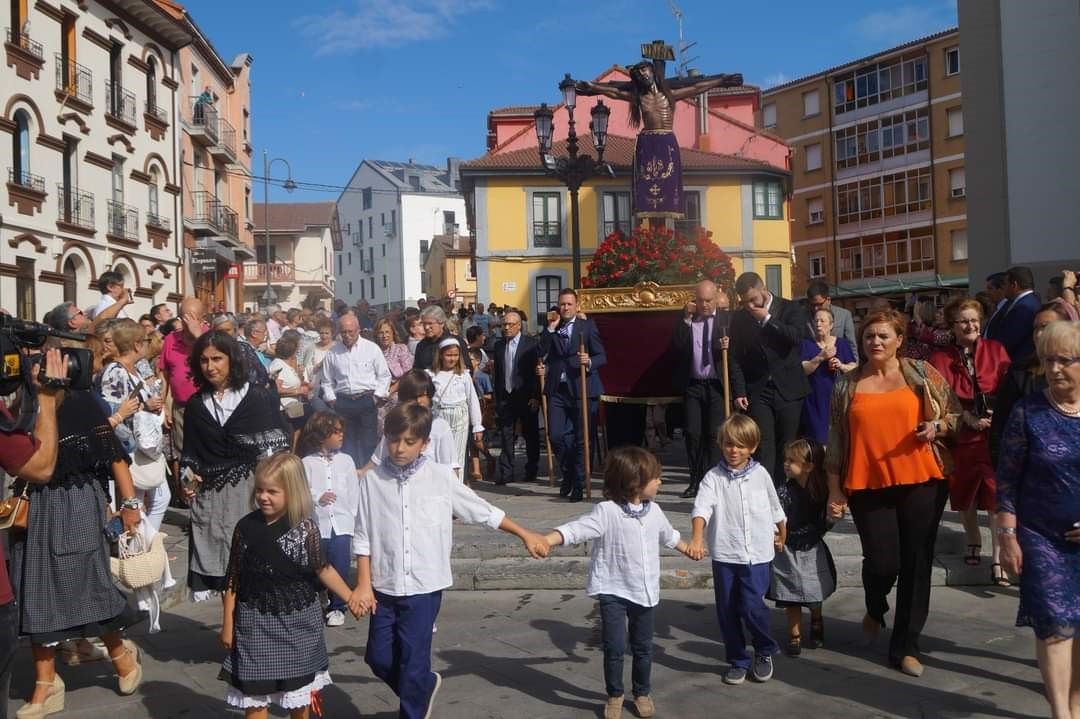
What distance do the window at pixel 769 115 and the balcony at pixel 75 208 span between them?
38.7 metres

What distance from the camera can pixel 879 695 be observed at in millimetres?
5223

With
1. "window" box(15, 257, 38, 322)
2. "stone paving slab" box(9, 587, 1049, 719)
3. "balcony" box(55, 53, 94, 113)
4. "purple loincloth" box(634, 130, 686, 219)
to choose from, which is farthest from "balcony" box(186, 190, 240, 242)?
"stone paving slab" box(9, 587, 1049, 719)

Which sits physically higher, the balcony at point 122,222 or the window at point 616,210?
the window at point 616,210

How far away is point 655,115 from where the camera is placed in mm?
22391

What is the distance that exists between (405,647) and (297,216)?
70263mm

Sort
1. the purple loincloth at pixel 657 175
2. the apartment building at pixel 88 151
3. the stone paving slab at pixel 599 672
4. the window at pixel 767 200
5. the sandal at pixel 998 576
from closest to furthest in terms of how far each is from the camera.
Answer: the stone paving slab at pixel 599 672, the sandal at pixel 998 576, the apartment building at pixel 88 151, the purple loincloth at pixel 657 175, the window at pixel 767 200

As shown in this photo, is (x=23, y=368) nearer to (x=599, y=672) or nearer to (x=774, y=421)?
(x=599, y=672)

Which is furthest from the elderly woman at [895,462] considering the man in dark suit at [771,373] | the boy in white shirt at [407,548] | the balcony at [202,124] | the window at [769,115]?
the window at [769,115]

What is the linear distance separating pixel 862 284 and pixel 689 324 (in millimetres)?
44178

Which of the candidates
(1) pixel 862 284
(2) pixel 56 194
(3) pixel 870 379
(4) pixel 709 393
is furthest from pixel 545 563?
(1) pixel 862 284

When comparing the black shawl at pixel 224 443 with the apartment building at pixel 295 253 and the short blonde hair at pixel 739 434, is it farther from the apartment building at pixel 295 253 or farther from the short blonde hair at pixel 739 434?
the apartment building at pixel 295 253

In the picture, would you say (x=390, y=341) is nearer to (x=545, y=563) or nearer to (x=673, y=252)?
(x=673, y=252)

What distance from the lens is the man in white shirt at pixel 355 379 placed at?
9.93 m

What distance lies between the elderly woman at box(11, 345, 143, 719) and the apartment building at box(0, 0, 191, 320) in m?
18.3
